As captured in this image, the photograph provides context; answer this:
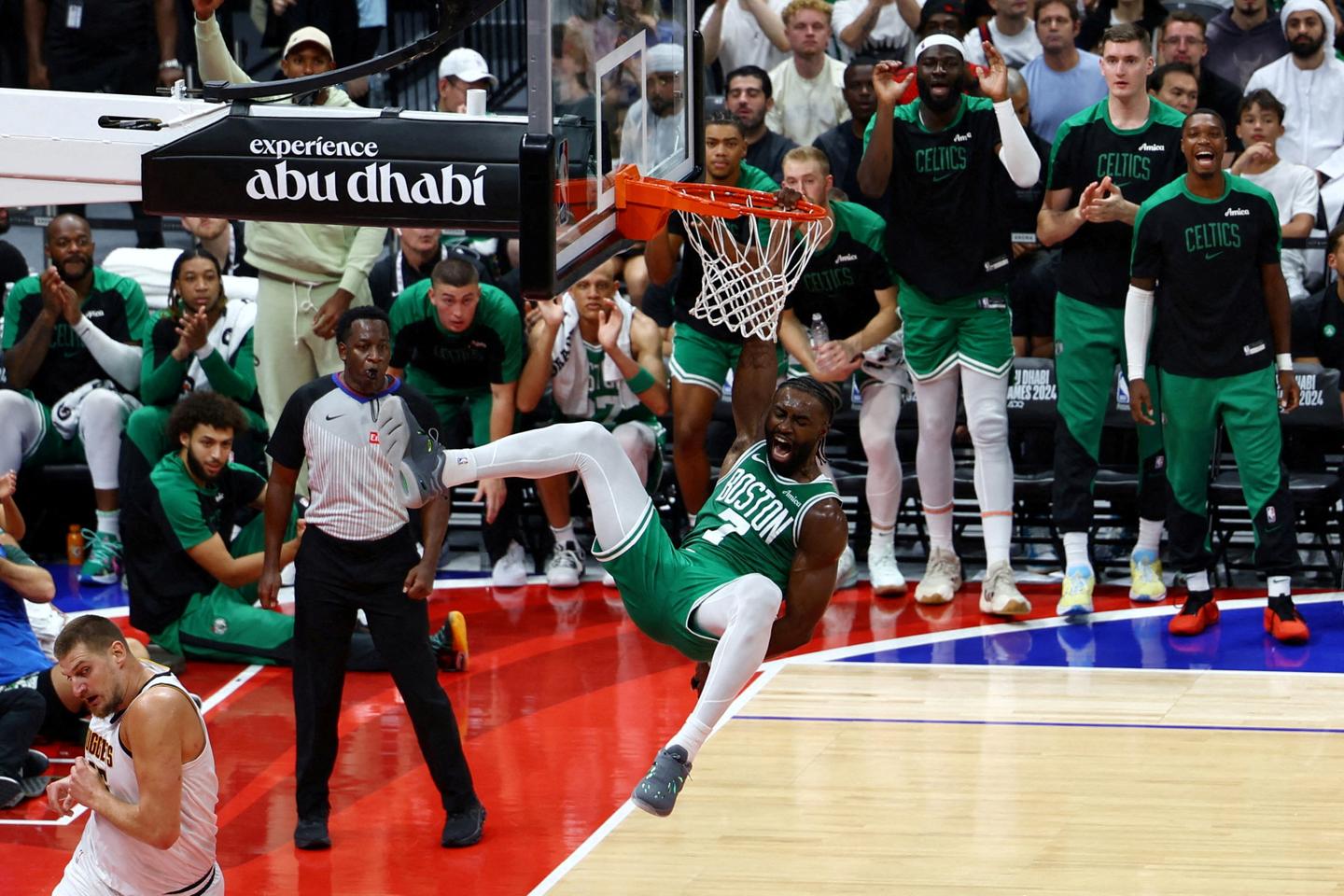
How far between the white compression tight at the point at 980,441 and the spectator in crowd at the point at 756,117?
173 cm

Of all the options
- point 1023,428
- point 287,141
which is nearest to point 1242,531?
point 1023,428

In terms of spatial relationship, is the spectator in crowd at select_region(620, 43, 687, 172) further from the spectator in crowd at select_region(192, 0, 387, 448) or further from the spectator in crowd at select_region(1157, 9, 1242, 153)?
the spectator in crowd at select_region(1157, 9, 1242, 153)

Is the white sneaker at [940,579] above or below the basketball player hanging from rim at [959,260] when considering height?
below

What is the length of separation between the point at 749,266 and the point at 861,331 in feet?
6.86

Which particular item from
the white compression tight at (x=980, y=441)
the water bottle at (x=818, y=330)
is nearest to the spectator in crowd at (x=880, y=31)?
the water bottle at (x=818, y=330)

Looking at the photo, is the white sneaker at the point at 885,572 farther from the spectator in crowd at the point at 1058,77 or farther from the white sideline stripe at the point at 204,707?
the white sideline stripe at the point at 204,707

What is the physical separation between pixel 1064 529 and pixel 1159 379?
0.86 m

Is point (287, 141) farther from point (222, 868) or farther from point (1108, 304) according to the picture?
point (1108, 304)

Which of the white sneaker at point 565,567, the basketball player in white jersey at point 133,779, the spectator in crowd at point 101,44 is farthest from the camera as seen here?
the spectator in crowd at point 101,44

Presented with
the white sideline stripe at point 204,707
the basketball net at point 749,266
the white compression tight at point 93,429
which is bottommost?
the white sideline stripe at point 204,707

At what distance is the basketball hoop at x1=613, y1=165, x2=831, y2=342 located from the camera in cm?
654

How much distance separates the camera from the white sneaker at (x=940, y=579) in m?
9.88

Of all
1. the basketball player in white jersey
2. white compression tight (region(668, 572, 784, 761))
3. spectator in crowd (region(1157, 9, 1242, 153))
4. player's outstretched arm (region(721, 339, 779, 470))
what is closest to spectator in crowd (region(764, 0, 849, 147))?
spectator in crowd (region(1157, 9, 1242, 153))

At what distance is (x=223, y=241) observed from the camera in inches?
454
